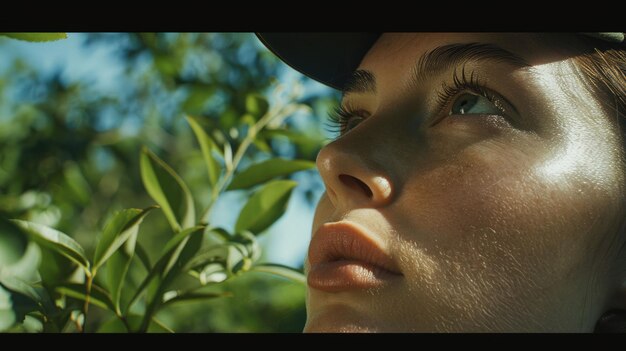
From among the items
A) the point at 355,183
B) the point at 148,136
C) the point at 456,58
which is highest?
the point at 456,58

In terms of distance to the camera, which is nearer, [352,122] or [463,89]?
[463,89]

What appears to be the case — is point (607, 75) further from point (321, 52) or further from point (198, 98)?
point (198, 98)

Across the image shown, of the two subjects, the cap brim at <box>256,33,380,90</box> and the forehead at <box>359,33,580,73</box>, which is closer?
the forehead at <box>359,33,580,73</box>

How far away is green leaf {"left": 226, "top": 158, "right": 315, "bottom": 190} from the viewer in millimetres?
1112

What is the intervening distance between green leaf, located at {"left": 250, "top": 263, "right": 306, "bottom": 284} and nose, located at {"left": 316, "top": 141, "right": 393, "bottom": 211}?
0.20 m

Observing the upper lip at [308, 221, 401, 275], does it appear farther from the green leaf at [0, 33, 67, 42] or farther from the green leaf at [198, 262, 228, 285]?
the green leaf at [0, 33, 67, 42]

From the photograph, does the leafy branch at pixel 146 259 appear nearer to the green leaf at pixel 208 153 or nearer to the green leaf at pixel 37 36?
the green leaf at pixel 208 153

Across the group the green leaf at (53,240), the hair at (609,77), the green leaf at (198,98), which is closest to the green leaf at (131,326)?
the green leaf at (53,240)

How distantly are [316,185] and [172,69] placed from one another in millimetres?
454

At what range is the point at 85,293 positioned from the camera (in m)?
0.89

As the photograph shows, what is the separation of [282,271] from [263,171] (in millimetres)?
168

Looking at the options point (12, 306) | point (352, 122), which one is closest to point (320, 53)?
point (352, 122)

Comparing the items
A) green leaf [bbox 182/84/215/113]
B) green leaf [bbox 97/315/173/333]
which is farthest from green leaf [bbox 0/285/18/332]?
green leaf [bbox 182/84/215/113]

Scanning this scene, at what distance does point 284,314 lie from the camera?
1.24 m
